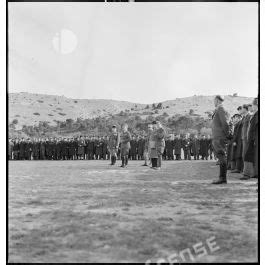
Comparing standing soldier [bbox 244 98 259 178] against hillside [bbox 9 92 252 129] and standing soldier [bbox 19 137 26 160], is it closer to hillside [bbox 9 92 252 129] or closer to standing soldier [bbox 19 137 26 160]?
standing soldier [bbox 19 137 26 160]

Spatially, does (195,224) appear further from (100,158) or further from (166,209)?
(100,158)

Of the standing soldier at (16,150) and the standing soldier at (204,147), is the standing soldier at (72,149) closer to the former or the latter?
the standing soldier at (16,150)

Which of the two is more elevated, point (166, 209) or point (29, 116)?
point (29, 116)

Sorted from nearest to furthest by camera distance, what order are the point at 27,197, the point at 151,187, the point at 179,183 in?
the point at 27,197
the point at 151,187
the point at 179,183

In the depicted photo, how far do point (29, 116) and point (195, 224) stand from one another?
42.4 metres

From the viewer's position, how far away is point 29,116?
46.2 meters

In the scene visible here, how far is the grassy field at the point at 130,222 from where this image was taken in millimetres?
4711

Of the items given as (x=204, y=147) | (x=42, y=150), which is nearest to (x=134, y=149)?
(x=204, y=147)

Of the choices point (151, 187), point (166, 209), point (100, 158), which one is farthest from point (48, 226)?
point (100, 158)

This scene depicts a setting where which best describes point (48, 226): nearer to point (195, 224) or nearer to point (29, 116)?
point (195, 224)

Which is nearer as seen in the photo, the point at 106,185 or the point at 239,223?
the point at 239,223

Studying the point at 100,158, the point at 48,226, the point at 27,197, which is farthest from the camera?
the point at 100,158

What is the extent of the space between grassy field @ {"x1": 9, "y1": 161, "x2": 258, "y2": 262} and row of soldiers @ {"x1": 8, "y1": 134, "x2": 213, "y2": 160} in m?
12.8

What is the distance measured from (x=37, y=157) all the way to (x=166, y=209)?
17396mm
